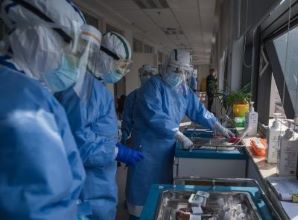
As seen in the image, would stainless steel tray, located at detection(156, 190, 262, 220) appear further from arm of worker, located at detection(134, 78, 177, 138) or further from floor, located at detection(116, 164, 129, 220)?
floor, located at detection(116, 164, 129, 220)

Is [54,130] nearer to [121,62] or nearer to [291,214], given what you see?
[291,214]

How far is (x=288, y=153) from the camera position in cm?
119

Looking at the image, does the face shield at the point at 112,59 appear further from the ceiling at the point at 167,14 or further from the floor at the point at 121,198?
the ceiling at the point at 167,14

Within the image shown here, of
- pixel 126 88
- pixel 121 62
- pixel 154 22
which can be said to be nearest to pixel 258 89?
pixel 121 62

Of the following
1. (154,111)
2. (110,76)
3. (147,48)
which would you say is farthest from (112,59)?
(147,48)

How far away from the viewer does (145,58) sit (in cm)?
764

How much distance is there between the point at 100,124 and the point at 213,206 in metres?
0.71

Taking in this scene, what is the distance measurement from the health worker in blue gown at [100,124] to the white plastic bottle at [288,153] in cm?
75

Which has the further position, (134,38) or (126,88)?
(134,38)

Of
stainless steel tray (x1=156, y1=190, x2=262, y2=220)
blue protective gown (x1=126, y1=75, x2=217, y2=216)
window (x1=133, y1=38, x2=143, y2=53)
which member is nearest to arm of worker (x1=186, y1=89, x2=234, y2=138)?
blue protective gown (x1=126, y1=75, x2=217, y2=216)

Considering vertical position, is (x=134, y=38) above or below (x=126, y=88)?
above

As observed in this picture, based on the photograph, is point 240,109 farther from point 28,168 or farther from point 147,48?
point 147,48

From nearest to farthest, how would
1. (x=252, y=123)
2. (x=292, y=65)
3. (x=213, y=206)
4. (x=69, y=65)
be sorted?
(x=69, y=65) < (x=213, y=206) < (x=292, y=65) < (x=252, y=123)

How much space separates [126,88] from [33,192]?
257 inches
